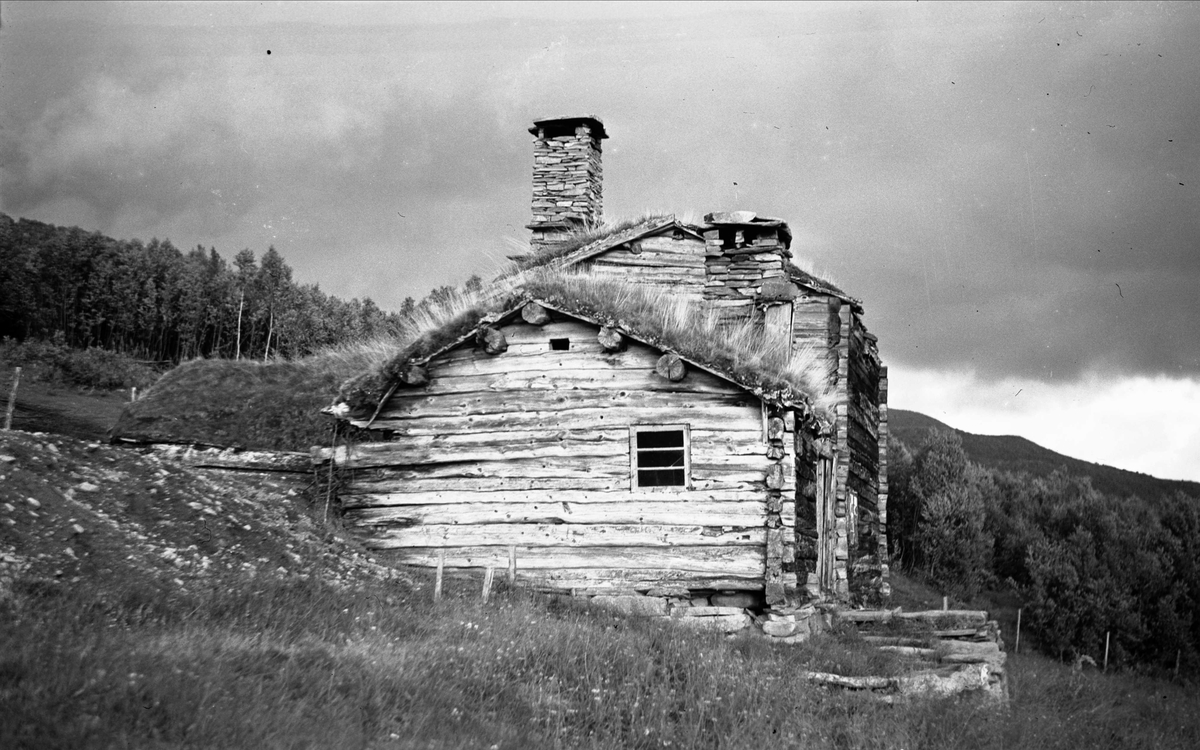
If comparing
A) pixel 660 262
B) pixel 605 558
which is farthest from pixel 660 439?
pixel 660 262

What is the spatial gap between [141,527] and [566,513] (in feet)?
18.6

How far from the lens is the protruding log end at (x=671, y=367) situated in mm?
13695

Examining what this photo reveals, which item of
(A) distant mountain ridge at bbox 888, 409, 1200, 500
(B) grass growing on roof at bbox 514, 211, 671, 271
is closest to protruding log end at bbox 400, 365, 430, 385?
(B) grass growing on roof at bbox 514, 211, 671, 271

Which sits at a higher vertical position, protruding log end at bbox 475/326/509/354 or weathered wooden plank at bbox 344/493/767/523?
protruding log end at bbox 475/326/509/354

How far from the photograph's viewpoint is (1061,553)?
31.2 metres

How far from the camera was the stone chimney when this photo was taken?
26156 millimetres

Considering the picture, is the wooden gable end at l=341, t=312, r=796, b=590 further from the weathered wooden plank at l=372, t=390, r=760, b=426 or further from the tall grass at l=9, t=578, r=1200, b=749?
the tall grass at l=9, t=578, r=1200, b=749

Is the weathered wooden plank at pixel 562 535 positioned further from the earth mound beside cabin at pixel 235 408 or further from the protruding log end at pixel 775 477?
the earth mound beside cabin at pixel 235 408

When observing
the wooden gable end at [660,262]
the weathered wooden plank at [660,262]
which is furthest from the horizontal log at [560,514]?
the weathered wooden plank at [660,262]

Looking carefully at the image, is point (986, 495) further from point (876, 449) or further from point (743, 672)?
point (743, 672)

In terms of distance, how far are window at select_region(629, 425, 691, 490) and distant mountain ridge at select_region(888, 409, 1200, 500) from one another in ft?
117

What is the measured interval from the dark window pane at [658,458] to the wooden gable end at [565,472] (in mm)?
443

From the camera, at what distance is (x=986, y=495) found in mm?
36469

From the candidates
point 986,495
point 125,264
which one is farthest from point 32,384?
point 986,495
